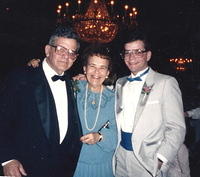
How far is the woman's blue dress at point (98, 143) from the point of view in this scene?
2506mm

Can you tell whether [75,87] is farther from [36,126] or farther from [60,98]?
[36,126]

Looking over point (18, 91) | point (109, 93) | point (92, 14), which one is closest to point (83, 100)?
point (109, 93)

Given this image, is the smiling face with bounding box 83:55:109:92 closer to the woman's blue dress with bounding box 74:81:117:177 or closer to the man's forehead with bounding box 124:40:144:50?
the woman's blue dress with bounding box 74:81:117:177

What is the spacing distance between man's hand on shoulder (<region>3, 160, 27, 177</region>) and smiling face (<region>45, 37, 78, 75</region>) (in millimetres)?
908

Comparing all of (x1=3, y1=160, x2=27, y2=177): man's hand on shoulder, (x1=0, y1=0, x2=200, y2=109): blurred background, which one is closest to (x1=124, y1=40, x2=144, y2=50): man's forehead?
(x1=3, y1=160, x2=27, y2=177): man's hand on shoulder

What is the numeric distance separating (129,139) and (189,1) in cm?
669

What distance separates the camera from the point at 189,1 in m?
7.85

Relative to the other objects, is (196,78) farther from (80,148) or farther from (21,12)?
(80,148)

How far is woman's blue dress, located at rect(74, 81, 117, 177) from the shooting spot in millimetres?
2506

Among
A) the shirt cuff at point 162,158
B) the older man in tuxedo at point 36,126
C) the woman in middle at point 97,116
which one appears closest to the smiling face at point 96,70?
the woman in middle at point 97,116

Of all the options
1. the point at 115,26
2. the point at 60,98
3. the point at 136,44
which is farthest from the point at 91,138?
the point at 115,26

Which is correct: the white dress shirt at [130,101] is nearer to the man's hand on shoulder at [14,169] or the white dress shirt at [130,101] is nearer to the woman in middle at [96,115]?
the woman in middle at [96,115]

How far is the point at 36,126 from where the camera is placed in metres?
2.04

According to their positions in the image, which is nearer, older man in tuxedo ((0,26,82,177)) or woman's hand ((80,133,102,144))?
older man in tuxedo ((0,26,82,177))
